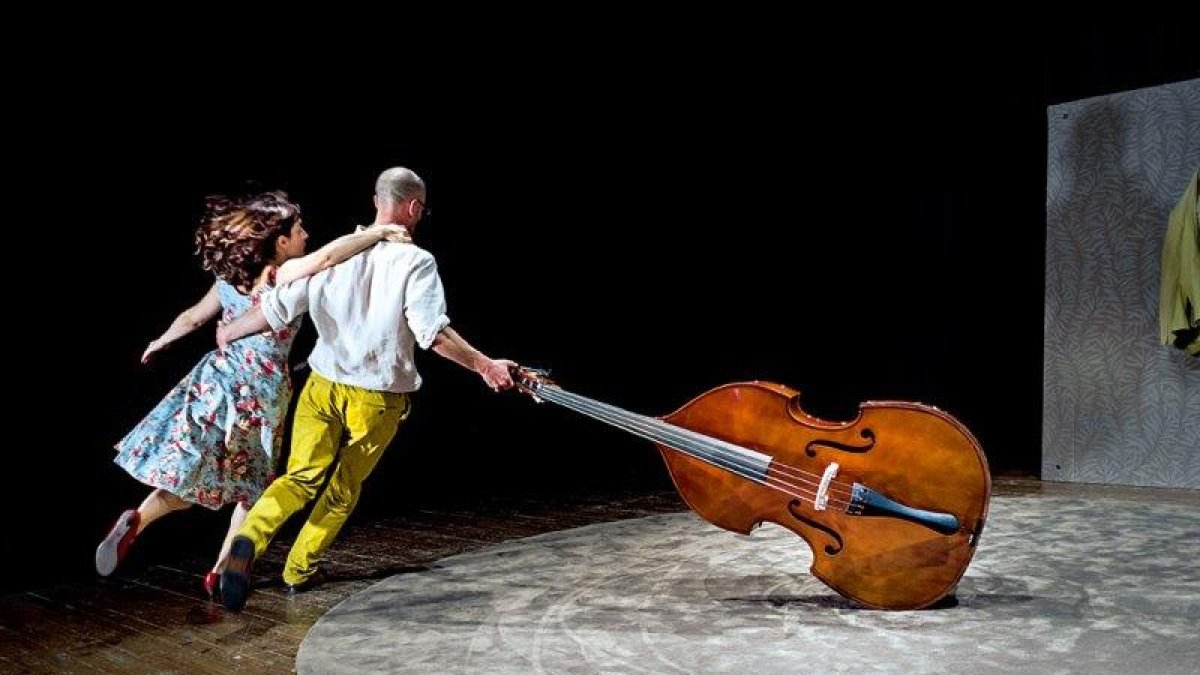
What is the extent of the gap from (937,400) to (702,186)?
7.60ft

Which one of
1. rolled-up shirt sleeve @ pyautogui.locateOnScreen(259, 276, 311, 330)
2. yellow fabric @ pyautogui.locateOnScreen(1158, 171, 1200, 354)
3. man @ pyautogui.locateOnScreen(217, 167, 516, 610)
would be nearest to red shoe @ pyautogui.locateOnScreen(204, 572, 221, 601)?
man @ pyautogui.locateOnScreen(217, 167, 516, 610)

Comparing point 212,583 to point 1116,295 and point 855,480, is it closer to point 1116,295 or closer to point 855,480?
point 855,480

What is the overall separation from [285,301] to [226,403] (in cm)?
40

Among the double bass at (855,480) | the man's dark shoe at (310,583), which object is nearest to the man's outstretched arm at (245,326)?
the man's dark shoe at (310,583)

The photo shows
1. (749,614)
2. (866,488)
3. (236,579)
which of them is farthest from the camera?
(236,579)

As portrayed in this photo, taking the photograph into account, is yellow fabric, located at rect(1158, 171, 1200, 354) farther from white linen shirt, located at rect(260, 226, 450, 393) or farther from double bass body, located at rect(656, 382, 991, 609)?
white linen shirt, located at rect(260, 226, 450, 393)

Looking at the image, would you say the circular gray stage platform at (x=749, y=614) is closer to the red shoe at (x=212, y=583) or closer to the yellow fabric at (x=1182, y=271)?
the red shoe at (x=212, y=583)

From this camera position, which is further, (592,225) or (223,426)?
(592,225)

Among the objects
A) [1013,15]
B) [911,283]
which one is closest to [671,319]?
[911,283]

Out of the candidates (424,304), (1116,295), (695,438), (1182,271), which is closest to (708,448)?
(695,438)

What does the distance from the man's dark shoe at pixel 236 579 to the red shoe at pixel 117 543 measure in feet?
1.39

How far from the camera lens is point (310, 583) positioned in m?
3.41

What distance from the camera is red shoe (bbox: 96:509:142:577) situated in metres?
3.26

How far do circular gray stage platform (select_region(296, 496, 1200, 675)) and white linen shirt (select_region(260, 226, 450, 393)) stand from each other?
666mm
